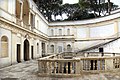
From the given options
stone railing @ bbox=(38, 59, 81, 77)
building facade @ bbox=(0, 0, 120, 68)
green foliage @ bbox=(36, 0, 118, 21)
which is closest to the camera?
stone railing @ bbox=(38, 59, 81, 77)

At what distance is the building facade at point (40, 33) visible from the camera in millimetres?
13711

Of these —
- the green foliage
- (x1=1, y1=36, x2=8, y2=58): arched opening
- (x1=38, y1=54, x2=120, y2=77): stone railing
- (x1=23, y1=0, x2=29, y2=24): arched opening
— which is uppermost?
the green foliage

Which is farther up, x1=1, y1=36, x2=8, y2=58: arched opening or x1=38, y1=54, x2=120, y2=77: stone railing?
x1=1, y1=36, x2=8, y2=58: arched opening

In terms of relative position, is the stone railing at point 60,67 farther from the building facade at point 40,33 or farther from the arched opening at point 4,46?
the arched opening at point 4,46

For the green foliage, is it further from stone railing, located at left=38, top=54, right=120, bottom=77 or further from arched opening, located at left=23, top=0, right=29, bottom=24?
stone railing, located at left=38, top=54, right=120, bottom=77

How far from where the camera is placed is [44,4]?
41.2 metres

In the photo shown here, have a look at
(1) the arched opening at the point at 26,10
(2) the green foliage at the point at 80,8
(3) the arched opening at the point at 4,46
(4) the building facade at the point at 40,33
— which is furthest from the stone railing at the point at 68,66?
(2) the green foliage at the point at 80,8

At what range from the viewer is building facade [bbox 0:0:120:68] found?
540 inches

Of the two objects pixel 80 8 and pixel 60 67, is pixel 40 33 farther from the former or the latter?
pixel 80 8

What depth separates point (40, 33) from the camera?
26.1m

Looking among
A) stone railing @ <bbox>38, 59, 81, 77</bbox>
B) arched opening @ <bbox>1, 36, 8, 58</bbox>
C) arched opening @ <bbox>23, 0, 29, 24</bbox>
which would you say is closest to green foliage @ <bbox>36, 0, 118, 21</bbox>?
arched opening @ <bbox>23, 0, 29, 24</bbox>

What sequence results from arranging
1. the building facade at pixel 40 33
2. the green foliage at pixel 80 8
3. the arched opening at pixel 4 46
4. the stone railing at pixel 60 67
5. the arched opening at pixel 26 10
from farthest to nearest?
the green foliage at pixel 80 8 → the arched opening at pixel 26 10 → the building facade at pixel 40 33 → the arched opening at pixel 4 46 → the stone railing at pixel 60 67

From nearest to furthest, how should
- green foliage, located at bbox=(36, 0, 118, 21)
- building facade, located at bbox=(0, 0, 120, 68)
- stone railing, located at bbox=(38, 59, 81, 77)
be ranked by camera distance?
stone railing, located at bbox=(38, 59, 81, 77) < building facade, located at bbox=(0, 0, 120, 68) < green foliage, located at bbox=(36, 0, 118, 21)

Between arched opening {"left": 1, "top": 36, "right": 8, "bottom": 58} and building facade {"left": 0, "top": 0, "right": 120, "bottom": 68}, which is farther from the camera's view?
building facade {"left": 0, "top": 0, "right": 120, "bottom": 68}
